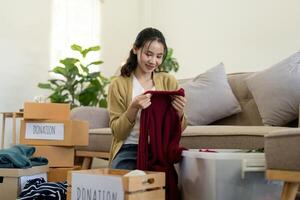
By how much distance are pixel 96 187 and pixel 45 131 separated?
3.33 ft

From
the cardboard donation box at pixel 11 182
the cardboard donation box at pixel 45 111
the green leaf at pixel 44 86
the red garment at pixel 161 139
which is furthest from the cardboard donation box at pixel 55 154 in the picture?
the green leaf at pixel 44 86

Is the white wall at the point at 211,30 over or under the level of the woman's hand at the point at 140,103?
over

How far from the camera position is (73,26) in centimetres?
435

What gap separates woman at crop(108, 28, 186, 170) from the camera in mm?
1564

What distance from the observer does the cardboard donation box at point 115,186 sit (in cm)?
119

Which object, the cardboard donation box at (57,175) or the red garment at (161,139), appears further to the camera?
the cardboard donation box at (57,175)

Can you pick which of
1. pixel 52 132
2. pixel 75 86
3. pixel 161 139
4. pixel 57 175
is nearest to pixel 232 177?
pixel 161 139

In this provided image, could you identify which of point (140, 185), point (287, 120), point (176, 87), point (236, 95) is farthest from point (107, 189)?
point (236, 95)

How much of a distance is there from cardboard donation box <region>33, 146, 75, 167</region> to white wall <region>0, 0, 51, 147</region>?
1.77 meters

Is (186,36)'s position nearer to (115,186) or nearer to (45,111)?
(45,111)

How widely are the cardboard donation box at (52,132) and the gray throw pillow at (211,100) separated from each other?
0.65 m

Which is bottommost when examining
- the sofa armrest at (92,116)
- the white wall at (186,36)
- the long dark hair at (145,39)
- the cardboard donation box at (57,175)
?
the cardboard donation box at (57,175)

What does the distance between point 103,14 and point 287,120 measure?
2972 millimetres

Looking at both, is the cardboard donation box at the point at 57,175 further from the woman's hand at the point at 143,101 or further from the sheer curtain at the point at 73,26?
the sheer curtain at the point at 73,26
